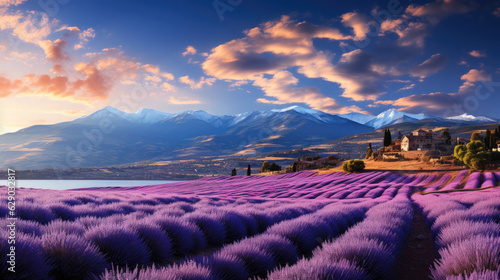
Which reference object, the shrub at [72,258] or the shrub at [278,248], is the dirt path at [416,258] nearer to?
the shrub at [278,248]

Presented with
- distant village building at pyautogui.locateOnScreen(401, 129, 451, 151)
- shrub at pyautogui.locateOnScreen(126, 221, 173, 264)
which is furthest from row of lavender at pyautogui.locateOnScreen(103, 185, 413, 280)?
distant village building at pyautogui.locateOnScreen(401, 129, 451, 151)

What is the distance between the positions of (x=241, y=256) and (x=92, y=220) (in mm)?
3383

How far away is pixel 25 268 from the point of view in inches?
96.3

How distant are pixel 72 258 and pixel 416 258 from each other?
5.55m

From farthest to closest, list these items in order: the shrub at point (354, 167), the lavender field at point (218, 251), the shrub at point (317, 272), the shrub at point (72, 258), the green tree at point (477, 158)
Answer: the shrub at point (354, 167)
the green tree at point (477, 158)
the shrub at point (72, 258)
the lavender field at point (218, 251)
the shrub at point (317, 272)

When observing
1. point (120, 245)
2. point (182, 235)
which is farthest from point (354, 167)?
point (120, 245)

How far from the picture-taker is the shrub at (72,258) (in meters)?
2.78

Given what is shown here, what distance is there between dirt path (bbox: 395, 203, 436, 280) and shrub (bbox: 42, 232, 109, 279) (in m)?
4.06

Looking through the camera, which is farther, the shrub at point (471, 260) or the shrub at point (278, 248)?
the shrub at point (278, 248)

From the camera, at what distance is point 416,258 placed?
4695mm

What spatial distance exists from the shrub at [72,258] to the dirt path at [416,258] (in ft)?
13.3

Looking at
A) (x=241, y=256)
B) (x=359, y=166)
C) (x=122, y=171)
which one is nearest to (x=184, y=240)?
(x=241, y=256)

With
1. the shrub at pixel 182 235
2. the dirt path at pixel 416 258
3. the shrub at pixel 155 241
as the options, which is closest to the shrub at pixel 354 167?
the dirt path at pixel 416 258

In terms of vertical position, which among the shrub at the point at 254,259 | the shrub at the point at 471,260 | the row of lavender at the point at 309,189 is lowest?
the row of lavender at the point at 309,189
